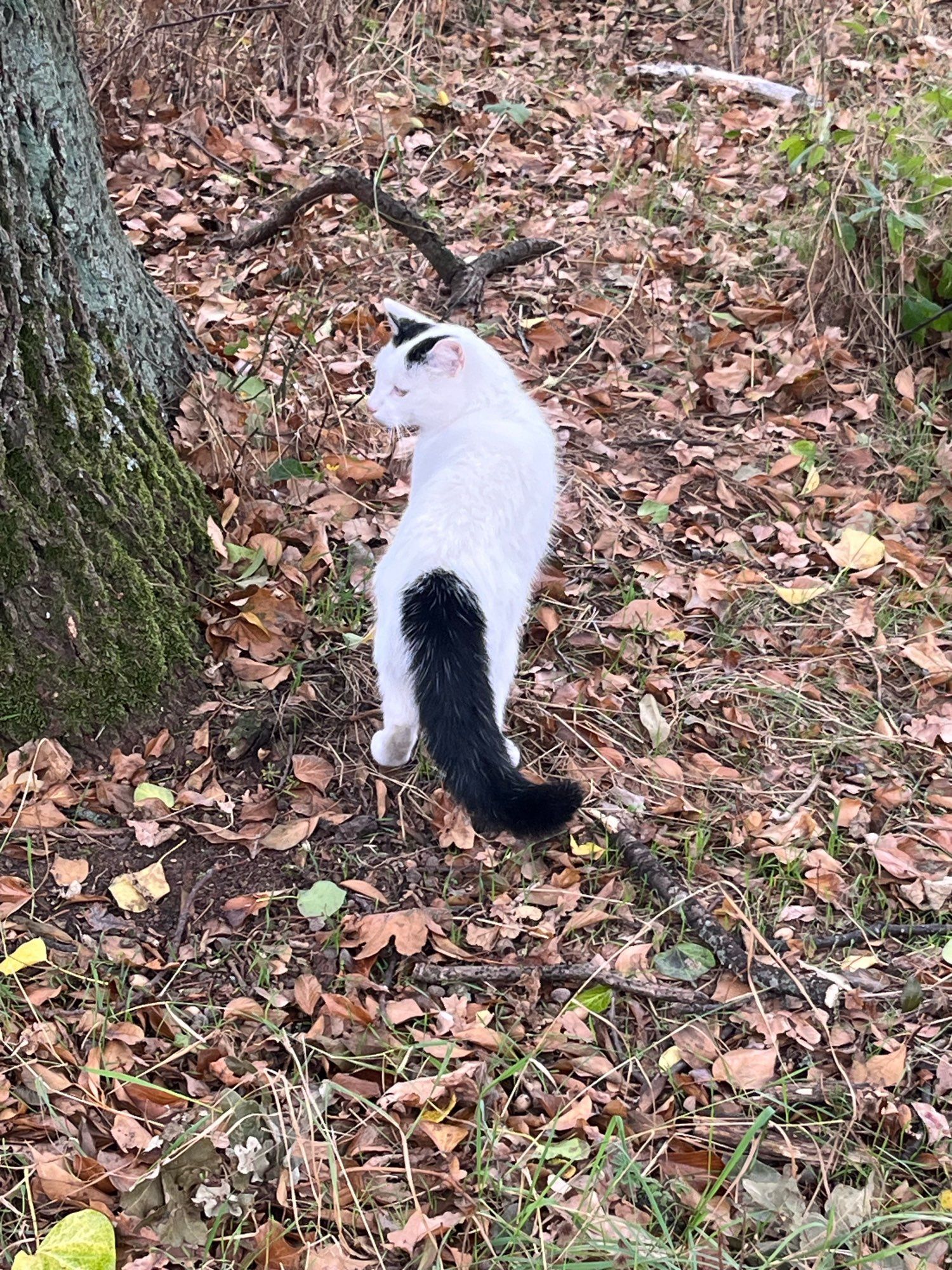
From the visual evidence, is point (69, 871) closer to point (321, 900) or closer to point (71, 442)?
point (321, 900)

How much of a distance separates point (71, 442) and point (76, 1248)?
1341mm

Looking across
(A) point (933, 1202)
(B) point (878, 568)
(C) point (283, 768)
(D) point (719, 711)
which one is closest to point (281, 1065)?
(C) point (283, 768)

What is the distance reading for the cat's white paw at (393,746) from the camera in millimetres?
2111

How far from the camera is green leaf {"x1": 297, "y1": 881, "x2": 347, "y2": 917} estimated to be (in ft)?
6.14

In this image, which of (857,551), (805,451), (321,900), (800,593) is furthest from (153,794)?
(805,451)

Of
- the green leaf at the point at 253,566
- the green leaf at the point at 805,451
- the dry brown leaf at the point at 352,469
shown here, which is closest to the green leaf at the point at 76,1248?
the green leaf at the point at 253,566

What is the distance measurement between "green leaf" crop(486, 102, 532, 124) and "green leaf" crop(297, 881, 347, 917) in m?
3.48

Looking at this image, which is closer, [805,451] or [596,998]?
[596,998]

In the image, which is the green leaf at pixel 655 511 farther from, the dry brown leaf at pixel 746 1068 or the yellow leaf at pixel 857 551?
the dry brown leaf at pixel 746 1068

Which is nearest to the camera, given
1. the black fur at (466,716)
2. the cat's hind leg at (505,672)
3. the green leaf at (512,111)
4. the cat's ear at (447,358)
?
the black fur at (466,716)

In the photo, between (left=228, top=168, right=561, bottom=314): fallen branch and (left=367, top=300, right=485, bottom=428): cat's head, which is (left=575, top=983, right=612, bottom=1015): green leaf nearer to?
(left=367, top=300, right=485, bottom=428): cat's head

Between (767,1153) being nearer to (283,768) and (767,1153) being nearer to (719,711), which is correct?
(719,711)

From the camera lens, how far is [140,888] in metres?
1.88

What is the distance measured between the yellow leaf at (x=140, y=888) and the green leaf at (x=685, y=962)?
0.91 m
